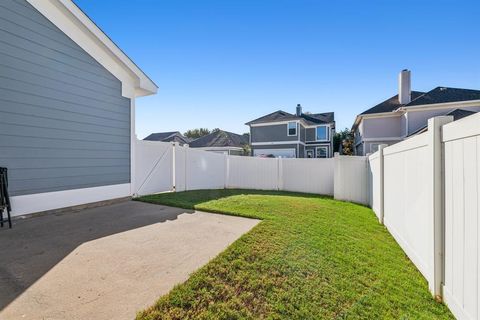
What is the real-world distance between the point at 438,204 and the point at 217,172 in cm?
923

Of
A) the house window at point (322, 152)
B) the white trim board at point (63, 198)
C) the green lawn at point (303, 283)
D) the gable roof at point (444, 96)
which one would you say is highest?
the gable roof at point (444, 96)

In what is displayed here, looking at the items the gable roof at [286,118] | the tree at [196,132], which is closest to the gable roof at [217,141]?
the gable roof at [286,118]

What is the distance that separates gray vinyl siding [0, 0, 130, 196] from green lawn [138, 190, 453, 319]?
4.68 meters

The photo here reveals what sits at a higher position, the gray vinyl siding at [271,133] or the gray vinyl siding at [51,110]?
the gray vinyl siding at [271,133]

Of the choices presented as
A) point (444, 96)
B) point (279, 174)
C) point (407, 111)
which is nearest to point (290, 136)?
point (407, 111)

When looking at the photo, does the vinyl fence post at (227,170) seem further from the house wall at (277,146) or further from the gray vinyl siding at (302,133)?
the gray vinyl siding at (302,133)

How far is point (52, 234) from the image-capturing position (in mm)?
3855

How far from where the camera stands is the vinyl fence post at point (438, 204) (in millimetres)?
2432

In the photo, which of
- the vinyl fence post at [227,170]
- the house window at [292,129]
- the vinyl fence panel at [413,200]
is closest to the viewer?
the vinyl fence panel at [413,200]

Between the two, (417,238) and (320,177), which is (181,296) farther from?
(320,177)

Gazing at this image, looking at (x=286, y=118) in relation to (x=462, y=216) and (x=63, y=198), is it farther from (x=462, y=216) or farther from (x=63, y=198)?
(x=462, y=216)

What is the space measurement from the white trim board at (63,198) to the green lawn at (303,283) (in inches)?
179

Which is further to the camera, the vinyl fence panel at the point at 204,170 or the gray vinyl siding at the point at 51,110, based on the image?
the vinyl fence panel at the point at 204,170

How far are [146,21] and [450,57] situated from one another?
13221 millimetres
